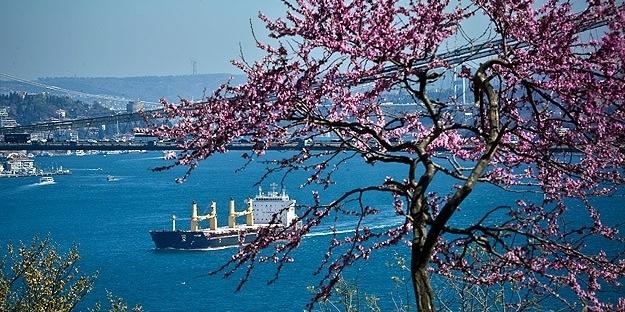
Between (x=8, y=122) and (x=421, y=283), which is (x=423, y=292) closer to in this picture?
(x=421, y=283)

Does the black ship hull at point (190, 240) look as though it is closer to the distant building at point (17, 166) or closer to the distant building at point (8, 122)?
the distant building at point (17, 166)

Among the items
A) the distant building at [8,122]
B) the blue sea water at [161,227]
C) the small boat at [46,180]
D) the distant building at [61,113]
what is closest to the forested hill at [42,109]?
the distant building at [61,113]

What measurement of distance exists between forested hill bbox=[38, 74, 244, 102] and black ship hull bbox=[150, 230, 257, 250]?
146 ft

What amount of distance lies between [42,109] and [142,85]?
35901 mm

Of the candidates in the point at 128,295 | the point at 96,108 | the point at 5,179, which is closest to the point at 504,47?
the point at 128,295

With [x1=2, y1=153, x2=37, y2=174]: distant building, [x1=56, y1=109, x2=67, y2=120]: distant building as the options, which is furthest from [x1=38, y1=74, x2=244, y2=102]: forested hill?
[x1=2, y1=153, x2=37, y2=174]: distant building

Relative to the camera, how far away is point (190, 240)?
2320 cm

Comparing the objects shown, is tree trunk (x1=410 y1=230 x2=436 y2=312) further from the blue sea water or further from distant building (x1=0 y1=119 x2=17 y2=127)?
distant building (x1=0 y1=119 x2=17 y2=127)

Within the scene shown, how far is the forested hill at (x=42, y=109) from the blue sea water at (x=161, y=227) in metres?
15.1

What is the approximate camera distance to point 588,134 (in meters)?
1.80

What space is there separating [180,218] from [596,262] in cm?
2629

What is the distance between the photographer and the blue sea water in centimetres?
1560

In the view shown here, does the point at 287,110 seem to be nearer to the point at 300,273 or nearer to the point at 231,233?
the point at 300,273

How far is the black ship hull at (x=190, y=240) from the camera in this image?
22828 millimetres
